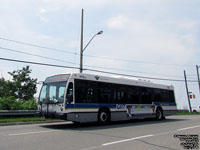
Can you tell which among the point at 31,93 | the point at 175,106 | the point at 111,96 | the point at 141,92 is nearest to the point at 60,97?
the point at 111,96

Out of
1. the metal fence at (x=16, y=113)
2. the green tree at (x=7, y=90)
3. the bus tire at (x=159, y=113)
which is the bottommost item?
the bus tire at (x=159, y=113)

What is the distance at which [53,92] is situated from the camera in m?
12.1

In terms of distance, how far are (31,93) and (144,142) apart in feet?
131

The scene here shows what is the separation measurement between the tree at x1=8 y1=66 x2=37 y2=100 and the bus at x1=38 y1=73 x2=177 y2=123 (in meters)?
31.0

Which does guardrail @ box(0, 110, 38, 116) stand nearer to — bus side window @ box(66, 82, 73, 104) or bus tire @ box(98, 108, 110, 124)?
bus side window @ box(66, 82, 73, 104)

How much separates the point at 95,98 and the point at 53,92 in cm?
248

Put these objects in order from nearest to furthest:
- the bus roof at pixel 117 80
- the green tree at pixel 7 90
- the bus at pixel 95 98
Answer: the bus at pixel 95 98 < the bus roof at pixel 117 80 < the green tree at pixel 7 90

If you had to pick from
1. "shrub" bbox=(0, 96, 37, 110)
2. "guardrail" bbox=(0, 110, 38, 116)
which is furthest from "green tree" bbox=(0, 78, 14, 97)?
"guardrail" bbox=(0, 110, 38, 116)

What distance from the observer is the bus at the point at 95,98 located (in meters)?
11.5

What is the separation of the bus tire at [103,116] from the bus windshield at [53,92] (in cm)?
278

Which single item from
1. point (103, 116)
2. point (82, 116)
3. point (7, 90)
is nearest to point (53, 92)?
point (82, 116)

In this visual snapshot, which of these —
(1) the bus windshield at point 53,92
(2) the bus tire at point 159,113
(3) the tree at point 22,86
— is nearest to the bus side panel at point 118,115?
(1) the bus windshield at point 53,92

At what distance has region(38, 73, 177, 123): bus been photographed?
37.7 ft

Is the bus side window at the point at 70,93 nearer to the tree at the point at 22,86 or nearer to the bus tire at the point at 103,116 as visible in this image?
the bus tire at the point at 103,116
